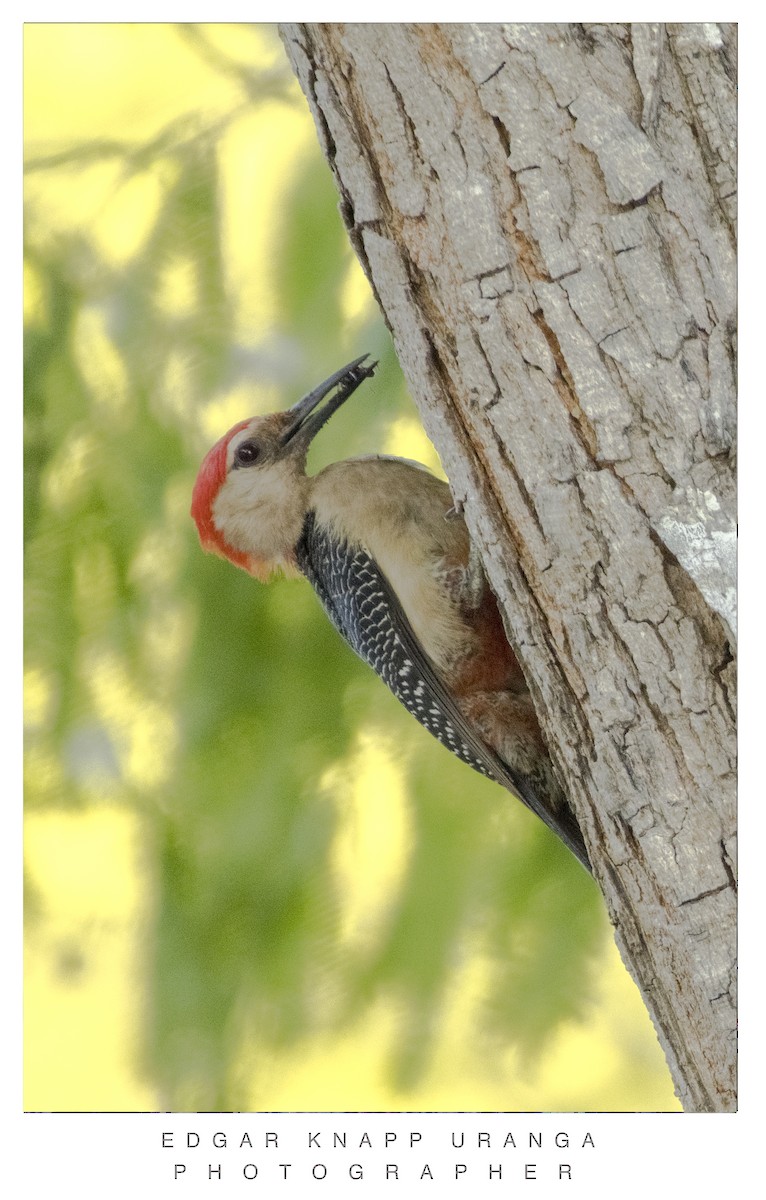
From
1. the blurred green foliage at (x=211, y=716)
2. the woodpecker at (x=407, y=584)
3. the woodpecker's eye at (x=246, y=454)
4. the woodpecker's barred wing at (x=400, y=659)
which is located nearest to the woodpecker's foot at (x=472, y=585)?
the woodpecker at (x=407, y=584)

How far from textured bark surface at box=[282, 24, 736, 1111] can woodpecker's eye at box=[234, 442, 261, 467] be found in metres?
0.86

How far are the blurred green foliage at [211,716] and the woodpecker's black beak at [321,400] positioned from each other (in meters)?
0.06

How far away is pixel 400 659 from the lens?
2.35 metres

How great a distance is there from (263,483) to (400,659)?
1.96ft

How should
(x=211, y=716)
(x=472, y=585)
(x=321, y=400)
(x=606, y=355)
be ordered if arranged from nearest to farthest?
1. (x=606, y=355)
2. (x=472, y=585)
3. (x=211, y=716)
4. (x=321, y=400)

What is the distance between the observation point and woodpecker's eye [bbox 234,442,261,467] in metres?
2.53

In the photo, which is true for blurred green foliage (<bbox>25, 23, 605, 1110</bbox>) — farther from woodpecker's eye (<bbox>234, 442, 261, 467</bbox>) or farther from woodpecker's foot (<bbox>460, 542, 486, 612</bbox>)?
woodpecker's foot (<bbox>460, 542, 486, 612</bbox>)

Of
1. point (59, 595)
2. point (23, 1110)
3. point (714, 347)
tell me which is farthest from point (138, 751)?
point (714, 347)

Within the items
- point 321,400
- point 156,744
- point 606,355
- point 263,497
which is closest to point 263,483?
point 263,497

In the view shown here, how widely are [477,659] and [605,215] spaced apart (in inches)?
40.7

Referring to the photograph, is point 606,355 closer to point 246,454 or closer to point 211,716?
point 246,454

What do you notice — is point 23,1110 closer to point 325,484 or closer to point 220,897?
point 220,897

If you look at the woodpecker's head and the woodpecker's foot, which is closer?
the woodpecker's foot

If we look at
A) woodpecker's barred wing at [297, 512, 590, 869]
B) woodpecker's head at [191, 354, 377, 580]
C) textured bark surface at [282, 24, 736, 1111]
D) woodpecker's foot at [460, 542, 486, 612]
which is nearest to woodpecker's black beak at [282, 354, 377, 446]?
woodpecker's head at [191, 354, 377, 580]
